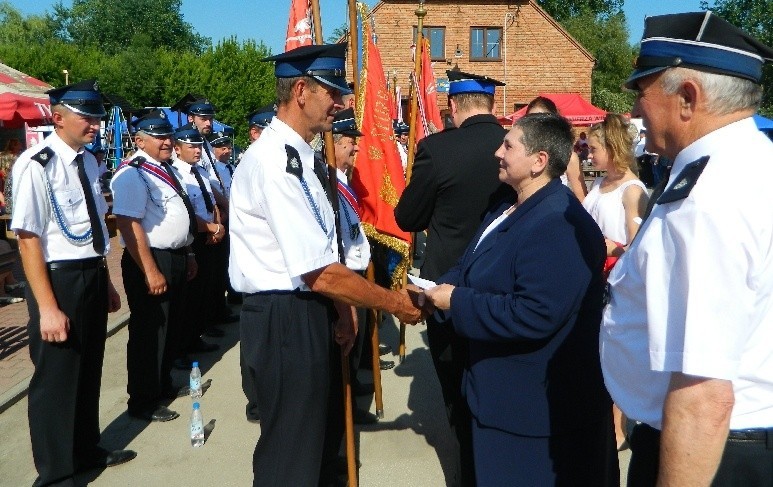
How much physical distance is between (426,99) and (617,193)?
5001 millimetres

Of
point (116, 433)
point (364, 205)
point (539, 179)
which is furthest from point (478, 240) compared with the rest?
point (116, 433)

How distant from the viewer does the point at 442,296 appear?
2852 millimetres

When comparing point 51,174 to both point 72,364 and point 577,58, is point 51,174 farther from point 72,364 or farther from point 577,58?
point 577,58

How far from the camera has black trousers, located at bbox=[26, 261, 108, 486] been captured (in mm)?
3775

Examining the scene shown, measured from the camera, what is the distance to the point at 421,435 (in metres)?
4.78

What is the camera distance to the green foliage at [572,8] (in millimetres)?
51638

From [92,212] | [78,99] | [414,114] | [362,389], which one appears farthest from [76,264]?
[414,114]

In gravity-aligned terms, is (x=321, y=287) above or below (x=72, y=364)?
above

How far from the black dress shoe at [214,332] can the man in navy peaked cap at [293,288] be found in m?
4.67

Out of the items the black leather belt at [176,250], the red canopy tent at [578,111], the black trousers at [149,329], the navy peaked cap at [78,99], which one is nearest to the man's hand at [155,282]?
the black trousers at [149,329]

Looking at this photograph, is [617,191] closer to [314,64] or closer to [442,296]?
[442,296]

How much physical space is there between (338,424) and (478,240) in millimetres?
1217

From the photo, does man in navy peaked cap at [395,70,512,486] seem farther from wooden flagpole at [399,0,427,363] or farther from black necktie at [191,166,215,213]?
black necktie at [191,166,215,213]

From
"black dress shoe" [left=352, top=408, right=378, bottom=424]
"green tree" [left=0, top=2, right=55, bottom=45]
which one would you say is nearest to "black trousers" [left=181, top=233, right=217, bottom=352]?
"black dress shoe" [left=352, top=408, right=378, bottom=424]
